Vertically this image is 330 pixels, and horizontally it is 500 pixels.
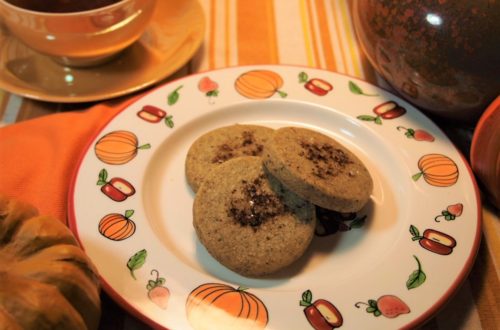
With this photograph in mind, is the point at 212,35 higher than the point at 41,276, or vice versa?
the point at 41,276

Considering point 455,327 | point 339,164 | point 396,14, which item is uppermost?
point 396,14

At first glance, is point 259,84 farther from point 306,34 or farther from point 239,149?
point 306,34

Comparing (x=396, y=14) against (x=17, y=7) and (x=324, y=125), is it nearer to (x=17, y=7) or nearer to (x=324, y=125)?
(x=324, y=125)

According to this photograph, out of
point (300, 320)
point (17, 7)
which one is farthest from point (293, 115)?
point (17, 7)

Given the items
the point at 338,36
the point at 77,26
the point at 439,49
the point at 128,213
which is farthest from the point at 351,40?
the point at 128,213

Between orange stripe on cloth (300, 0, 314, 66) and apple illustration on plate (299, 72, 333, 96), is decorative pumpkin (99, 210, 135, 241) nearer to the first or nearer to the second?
apple illustration on plate (299, 72, 333, 96)

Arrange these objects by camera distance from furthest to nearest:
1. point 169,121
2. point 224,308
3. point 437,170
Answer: point 169,121, point 437,170, point 224,308

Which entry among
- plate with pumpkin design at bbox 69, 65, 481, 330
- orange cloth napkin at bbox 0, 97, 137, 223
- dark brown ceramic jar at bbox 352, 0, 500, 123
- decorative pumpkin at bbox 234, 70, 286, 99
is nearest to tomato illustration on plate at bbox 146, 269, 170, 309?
plate with pumpkin design at bbox 69, 65, 481, 330
